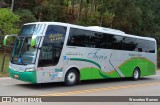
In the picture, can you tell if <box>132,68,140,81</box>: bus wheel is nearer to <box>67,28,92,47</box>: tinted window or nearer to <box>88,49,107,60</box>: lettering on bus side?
<box>88,49,107,60</box>: lettering on bus side

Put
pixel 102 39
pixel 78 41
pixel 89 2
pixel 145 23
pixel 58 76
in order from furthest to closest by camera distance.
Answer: pixel 145 23, pixel 89 2, pixel 102 39, pixel 78 41, pixel 58 76

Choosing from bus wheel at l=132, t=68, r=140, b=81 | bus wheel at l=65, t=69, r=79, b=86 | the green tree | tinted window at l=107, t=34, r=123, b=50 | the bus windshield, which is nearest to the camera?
the bus windshield

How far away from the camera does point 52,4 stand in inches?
1705

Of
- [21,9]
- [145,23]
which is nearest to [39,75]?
[21,9]

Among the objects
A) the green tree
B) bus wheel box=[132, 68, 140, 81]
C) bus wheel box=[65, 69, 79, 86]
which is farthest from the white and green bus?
the green tree

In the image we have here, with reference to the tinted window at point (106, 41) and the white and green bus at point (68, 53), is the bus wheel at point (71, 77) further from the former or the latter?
the tinted window at point (106, 41)

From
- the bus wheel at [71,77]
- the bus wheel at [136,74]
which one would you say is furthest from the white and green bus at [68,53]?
the bus wheel at [136,74]

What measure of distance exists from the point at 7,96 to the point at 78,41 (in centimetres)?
564

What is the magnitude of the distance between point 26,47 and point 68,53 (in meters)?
2.20

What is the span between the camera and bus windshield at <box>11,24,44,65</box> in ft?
47.4

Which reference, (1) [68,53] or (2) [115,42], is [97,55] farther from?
(1) [68,53]

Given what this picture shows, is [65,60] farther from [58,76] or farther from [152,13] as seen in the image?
[152,13]

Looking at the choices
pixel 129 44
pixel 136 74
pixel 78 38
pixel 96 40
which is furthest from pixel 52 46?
pixel 136 74

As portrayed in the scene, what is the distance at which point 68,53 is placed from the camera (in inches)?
627
